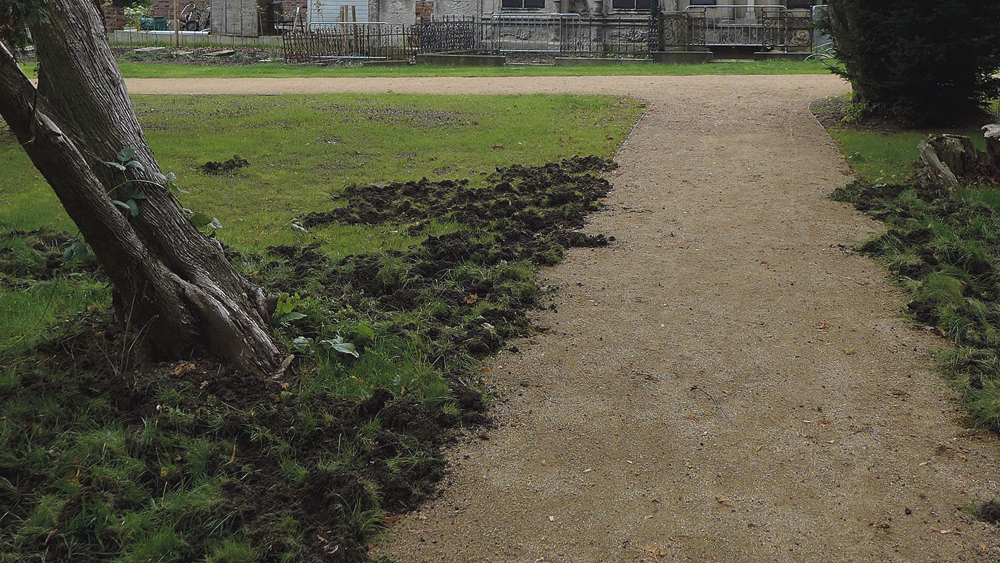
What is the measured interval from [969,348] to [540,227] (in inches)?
161

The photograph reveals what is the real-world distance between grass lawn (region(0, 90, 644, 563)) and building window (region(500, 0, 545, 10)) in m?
24.4

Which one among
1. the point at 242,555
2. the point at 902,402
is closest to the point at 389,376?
the point at 242,555

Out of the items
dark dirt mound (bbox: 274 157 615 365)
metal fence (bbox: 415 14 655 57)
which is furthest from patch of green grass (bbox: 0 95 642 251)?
metal fence (bbox: 415 14 655 57)

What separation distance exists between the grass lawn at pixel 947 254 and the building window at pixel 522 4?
2356 cm

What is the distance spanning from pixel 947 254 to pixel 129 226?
19.9 ft

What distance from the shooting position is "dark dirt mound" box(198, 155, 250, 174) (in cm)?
1097

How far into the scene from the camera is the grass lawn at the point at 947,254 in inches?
207

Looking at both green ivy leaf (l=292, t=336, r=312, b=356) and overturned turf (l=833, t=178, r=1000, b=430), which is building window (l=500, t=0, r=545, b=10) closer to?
overturned turf (l=833, t=178, r=1000, b=430)

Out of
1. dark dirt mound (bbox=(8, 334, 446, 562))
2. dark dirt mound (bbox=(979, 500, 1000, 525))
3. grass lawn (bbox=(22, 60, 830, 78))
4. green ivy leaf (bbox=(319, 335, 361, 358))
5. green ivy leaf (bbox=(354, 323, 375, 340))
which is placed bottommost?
dark dirt mound (bbox=(979, 500, 1000, 525))

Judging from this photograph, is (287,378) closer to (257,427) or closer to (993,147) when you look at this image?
(257,427)

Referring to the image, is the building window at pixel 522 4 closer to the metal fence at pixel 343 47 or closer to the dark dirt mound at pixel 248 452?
the metal fence at pixel 343 47

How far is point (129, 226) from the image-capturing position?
4.71m

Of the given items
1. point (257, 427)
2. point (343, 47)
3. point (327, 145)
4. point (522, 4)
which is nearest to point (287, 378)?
point (257, 427)

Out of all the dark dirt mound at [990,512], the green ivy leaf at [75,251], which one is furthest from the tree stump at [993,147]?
the green ivy leaf at [75,251]
